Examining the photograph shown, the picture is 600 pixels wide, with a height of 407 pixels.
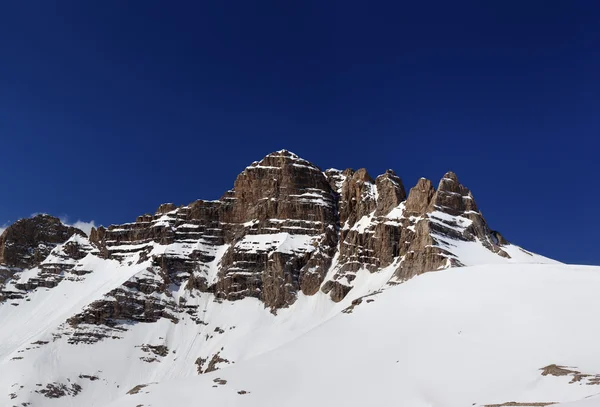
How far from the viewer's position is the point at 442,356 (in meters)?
51.7

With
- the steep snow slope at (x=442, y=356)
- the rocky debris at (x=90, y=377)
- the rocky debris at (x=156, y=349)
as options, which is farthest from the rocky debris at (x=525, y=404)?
the rocky debris at (x=156, y=349)

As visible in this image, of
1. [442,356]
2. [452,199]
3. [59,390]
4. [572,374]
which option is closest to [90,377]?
[59,390]

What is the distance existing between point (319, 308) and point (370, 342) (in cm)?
12434

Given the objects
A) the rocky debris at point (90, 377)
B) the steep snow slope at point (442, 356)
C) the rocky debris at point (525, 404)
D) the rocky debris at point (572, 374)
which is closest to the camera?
the rocky debris at point (525, 404)

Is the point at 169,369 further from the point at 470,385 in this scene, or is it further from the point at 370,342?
the point at 470,385

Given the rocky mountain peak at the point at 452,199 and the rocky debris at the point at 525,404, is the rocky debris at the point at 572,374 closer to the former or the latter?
the rocky debris at the point at 525,404

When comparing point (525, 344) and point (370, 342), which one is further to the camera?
point (370, 342)

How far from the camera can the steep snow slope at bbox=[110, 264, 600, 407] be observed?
4506 centimetres

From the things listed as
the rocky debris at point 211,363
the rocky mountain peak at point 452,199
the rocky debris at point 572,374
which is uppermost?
the rocky mountain peak at point 452,199

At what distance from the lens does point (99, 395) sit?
15650 cm

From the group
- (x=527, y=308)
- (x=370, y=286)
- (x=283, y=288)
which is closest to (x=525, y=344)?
(x=527, y=308)

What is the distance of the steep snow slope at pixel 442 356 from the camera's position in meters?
45.1

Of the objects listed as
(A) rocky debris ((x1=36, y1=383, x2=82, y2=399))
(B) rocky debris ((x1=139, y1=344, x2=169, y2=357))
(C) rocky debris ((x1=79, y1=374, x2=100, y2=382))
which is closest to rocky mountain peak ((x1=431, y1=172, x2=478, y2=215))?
(B) rocky debris ((x1=139, y1=344, x2=169, y2=357))

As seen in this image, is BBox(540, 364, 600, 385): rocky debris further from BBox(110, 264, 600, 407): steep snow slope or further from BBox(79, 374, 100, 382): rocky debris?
BBox(79, 374, 100, 382): rocky debris
